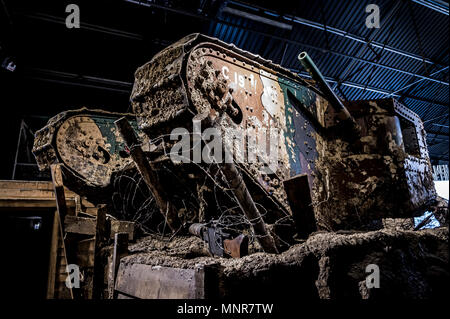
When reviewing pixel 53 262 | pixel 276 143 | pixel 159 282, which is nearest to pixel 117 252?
pixel 159 282

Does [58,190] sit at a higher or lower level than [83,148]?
lower

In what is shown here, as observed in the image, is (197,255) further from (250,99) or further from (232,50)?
(232,50)

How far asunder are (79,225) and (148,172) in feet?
4.53

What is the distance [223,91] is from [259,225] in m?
1.53

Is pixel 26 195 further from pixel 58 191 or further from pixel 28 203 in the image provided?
pixel 58 191

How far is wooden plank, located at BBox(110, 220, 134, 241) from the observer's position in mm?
4582

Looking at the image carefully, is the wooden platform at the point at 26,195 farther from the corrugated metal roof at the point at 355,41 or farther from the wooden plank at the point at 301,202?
the corrugated metal roof at the point at 355,41

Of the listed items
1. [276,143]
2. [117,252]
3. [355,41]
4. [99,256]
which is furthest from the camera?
[355,41]

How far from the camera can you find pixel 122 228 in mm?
4598

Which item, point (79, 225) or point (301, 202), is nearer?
point (301, 202)

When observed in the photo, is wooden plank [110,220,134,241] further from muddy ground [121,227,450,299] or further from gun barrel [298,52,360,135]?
gun barrel [298,52,360,135]

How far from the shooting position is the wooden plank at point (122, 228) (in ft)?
15.0

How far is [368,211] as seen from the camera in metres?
4.27
